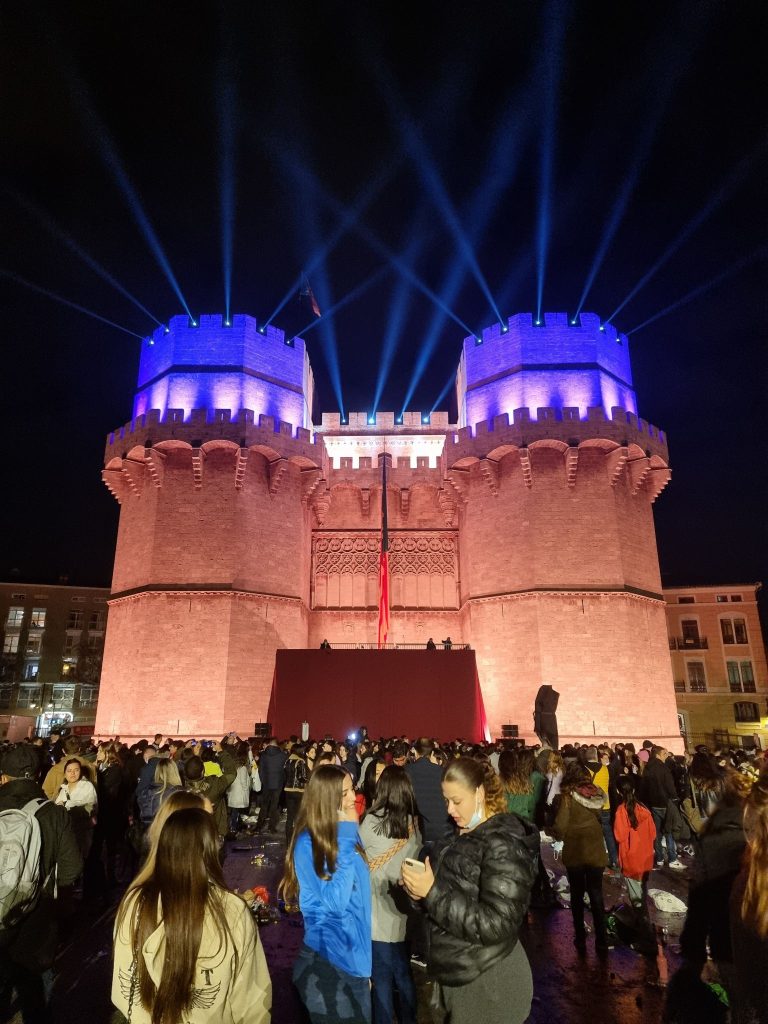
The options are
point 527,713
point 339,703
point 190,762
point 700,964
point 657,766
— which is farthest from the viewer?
point 527,713

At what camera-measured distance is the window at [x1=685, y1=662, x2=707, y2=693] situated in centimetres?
3659

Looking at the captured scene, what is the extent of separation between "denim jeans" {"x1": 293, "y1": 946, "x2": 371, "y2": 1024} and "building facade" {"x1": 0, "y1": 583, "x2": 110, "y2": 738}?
47.6 meters

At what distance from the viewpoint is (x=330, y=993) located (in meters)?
3.12

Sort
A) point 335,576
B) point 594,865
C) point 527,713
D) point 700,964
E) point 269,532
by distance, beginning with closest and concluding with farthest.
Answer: point 700,964 → point 594,865 → point 527,713 → point 269,532 → point 335,576

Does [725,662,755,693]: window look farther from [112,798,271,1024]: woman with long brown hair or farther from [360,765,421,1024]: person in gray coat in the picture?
[112,798,271,1024]: woman with long brown hair

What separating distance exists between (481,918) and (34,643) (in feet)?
165

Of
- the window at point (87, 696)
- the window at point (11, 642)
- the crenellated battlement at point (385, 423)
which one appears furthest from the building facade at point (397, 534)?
the window at point (87, 696)

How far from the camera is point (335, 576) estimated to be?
85.1 feet

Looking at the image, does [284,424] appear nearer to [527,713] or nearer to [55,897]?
[527,713]

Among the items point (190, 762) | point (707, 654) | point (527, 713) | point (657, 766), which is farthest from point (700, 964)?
point (707, 654)

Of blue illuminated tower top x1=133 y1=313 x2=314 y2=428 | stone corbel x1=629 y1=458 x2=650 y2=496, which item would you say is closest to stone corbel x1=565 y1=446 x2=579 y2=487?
stone corbel x1=629 y1=458 x2=650 y2=496

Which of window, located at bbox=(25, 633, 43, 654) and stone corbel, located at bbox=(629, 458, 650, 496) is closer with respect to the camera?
stone corbel, located at bbox=(629, 458, 650, 496)

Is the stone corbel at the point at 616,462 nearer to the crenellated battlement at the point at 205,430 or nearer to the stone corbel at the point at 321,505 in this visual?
the stone corbel at the point at 321,505

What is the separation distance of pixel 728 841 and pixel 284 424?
21343mm
